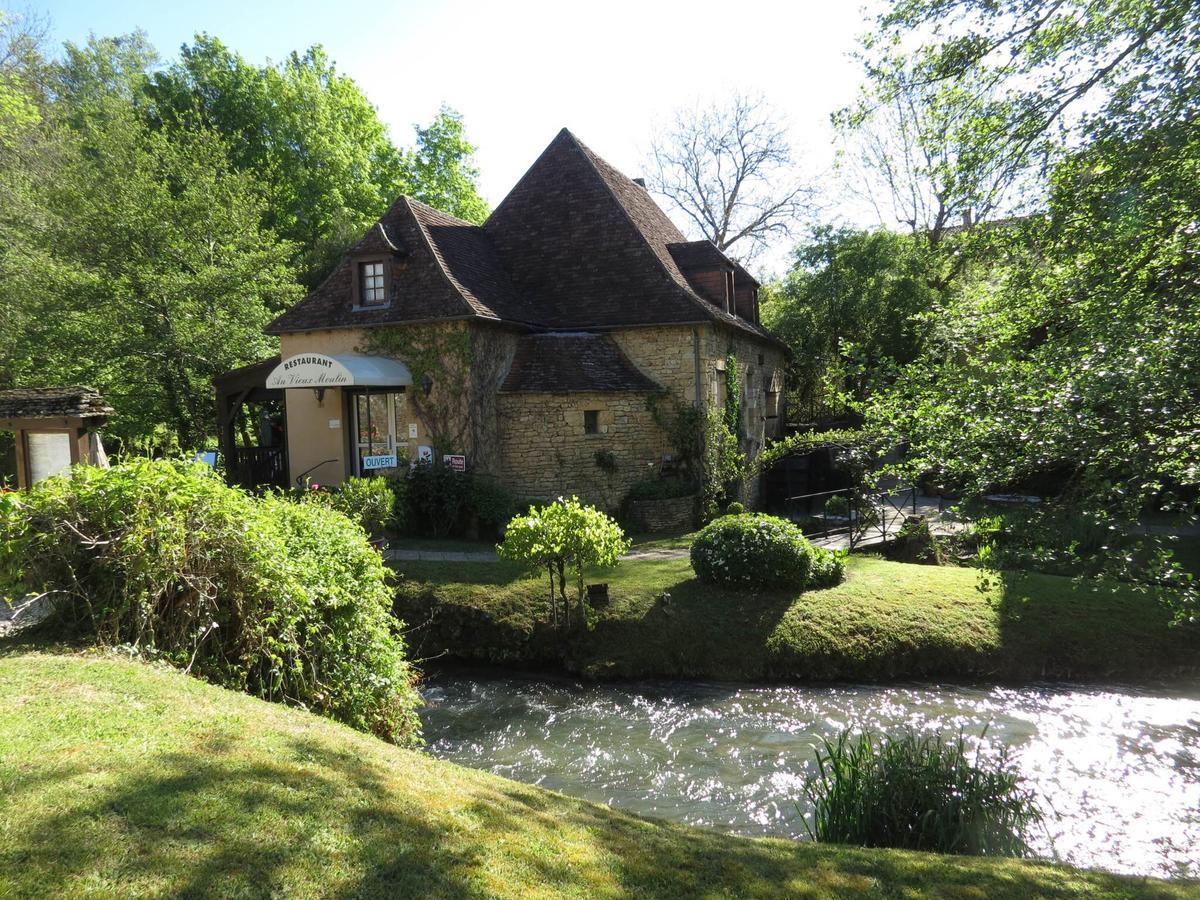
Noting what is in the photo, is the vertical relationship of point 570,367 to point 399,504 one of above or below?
above

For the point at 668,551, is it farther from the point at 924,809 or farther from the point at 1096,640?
the point at 924,809

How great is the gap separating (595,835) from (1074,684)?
8.60m

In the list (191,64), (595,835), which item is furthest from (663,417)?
(191,64)

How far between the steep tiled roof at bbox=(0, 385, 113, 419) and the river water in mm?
7986

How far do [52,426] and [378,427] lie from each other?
6.49 m

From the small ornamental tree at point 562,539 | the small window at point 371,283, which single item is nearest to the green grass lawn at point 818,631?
the small ornamental tree at point 562,539

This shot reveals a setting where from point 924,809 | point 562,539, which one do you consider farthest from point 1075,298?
point 562,539

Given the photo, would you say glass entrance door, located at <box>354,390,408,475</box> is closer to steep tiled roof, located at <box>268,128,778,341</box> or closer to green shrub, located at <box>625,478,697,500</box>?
steep tiled roof, located at <box>268,128,778,341</box>

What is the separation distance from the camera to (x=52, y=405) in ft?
42.9

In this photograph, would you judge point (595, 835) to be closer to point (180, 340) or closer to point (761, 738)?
point (761, 738)

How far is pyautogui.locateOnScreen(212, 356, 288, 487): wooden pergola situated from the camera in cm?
1871

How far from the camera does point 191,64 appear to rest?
107 ft

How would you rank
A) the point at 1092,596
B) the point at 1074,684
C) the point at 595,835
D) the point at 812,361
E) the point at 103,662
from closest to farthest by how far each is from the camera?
1. the point at 595,835
2. the point at 103,662
3. the point at 1074,684
4. the point at 1092,596
5. the point at 812,361

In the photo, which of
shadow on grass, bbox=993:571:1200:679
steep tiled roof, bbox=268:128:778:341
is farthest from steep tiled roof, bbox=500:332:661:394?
shadow on grass, bbox=993:571:1200:679
